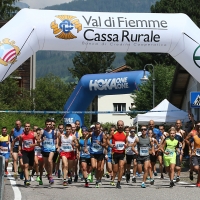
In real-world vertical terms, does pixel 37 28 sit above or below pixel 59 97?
below

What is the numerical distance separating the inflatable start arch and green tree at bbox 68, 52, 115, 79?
71.2 meters

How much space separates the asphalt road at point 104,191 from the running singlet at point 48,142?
0.94 metres

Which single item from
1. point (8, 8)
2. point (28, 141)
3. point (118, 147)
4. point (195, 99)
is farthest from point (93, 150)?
point (8, 8)

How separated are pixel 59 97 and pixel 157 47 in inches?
2456

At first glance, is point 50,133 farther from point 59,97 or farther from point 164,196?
point 59,97

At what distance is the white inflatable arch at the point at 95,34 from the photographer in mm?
18953

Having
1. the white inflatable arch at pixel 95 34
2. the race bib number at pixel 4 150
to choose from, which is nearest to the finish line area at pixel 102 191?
the race bib number at pixel 4 150

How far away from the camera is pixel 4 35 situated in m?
18.8

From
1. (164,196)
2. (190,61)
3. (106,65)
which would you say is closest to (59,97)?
(106,65)

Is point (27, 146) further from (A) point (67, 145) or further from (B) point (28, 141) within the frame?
(A) point (67, 145)

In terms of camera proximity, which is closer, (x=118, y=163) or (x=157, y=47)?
(x=118, y=163)

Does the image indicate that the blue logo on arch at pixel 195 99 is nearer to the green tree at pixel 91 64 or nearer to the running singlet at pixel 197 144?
the running singlet at pixel 197 144

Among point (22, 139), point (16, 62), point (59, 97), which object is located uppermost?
point (59, 97)

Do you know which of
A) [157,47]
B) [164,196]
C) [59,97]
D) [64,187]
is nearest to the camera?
[164,196]
